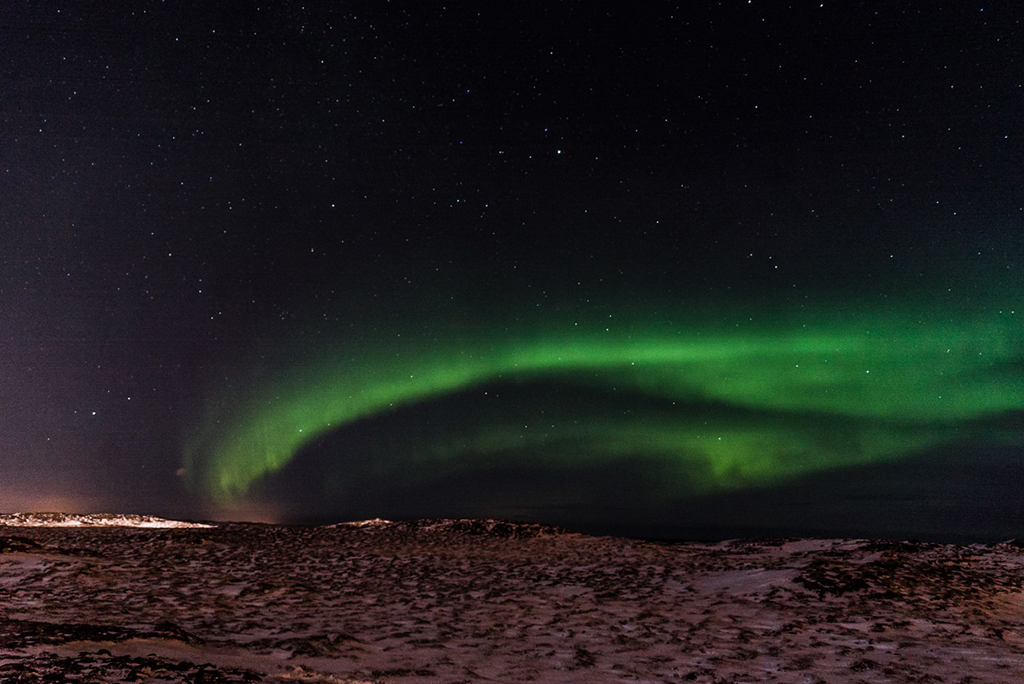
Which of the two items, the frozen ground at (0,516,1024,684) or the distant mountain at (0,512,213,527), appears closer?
the frozen ground at (0,516,1024,684)

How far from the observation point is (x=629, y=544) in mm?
26969

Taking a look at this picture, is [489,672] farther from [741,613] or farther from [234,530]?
[234,530]

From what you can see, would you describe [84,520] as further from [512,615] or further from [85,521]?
[512,615]

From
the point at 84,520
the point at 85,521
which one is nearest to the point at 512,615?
the point at 85,521

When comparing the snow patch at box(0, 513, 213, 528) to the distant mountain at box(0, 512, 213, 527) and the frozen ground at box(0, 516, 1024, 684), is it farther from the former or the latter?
the frozen ground at box(0, 516, 1024, 684)

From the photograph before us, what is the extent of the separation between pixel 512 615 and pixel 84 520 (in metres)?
31.7

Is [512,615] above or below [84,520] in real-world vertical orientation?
below

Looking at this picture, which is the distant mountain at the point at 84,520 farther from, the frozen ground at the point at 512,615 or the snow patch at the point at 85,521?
the frozen ground at the point at 512,615

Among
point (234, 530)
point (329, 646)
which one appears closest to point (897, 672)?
point (329, 646)

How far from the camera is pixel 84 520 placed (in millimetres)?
37250

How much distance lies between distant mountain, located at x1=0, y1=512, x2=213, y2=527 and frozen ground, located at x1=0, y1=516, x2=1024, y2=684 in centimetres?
1282

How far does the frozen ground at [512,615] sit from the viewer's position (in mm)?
9617

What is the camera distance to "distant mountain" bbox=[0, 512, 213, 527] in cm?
3522

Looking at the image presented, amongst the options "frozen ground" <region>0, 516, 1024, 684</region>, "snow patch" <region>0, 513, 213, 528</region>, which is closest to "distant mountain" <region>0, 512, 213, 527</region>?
"snow patch" <region>0, 513, 213, 528</region>
